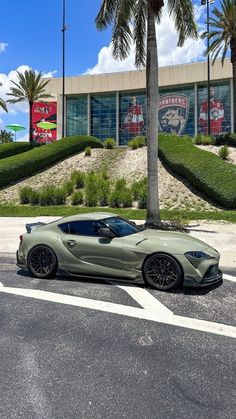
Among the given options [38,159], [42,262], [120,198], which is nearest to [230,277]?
[42,262]

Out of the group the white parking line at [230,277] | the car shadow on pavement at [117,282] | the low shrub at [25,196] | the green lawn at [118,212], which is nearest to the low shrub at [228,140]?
the green lawn at [118,212]

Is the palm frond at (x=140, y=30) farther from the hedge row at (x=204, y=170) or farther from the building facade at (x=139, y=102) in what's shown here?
the building facade at (x=139, y=102)

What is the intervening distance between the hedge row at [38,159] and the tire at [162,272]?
21815mm

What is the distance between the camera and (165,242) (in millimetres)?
6777

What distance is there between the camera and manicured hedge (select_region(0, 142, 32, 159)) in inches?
1268

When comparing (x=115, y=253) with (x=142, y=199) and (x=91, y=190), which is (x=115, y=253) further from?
(x=91, y=190)

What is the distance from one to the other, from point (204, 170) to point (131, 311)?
644 inches

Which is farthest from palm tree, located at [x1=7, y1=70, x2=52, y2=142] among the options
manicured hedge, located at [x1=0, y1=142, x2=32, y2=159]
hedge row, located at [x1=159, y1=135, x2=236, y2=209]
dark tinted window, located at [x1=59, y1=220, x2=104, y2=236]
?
dark tinted window, located at [x1=59, y1=220, x2=104, y2=236]

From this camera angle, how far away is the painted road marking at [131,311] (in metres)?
5.09

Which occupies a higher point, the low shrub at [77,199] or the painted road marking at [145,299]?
the low shrub at [77,199]

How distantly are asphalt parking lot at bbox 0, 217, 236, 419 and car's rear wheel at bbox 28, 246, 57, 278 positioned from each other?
415mm

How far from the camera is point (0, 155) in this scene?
105 ft

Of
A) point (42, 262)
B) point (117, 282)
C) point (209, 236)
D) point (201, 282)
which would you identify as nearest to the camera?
point (201, 282)

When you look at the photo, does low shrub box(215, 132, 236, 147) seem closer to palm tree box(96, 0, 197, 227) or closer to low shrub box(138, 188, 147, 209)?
low shrub box(138, 188, 147, 209)
